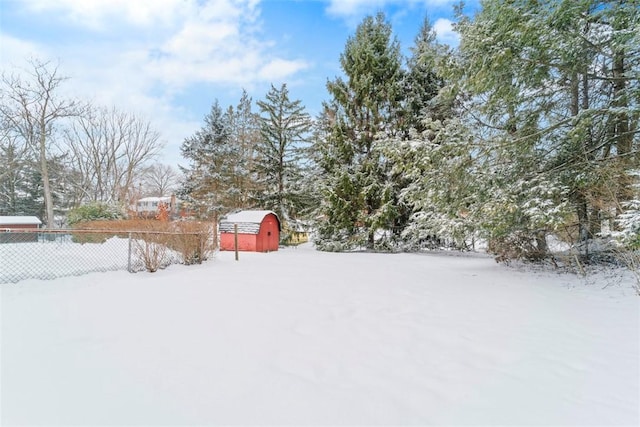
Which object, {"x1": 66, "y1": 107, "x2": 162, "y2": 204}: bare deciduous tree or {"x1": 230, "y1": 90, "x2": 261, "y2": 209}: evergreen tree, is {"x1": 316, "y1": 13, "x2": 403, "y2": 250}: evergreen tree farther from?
{"x1": 66, "y1": 107, "x2": 162, "y2": 204}: bare deciduous tree

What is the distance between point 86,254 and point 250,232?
19.7ft

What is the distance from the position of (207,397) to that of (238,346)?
30.5 inches

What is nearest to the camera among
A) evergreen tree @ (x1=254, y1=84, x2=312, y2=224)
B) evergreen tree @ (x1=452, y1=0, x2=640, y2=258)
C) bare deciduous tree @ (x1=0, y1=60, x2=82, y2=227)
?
evergreen tree @ (x1=452, y1=0, x2=640, y2=258)

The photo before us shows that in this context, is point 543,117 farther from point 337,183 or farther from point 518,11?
point 337,183

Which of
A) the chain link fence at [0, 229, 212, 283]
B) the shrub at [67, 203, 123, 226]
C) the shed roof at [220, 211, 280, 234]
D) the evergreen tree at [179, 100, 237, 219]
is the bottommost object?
the chain link fence at [0, 229, 212, 283]

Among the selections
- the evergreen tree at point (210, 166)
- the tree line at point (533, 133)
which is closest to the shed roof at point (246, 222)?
the evergreen tree at point (210, 166)

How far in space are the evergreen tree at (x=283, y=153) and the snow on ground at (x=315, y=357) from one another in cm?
1148

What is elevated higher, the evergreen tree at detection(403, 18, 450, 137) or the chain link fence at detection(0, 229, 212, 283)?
the evergreen tree at detection(403, 18, 450, 137)

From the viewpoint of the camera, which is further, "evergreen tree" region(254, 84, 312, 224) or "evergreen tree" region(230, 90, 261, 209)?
"evergreen tree" region(230, 90, 261, 209)

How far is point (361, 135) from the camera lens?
537 inches

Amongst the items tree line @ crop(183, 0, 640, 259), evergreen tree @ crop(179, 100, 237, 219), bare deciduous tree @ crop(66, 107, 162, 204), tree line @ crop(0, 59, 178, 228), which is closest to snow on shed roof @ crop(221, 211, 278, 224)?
evergreen tree @ crop(179, 100, 237, 219)

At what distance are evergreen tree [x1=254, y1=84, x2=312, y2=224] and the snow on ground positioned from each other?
11.5 m

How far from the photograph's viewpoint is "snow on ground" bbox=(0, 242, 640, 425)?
6.10 ft

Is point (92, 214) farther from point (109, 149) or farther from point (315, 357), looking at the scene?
point (315, 357)
